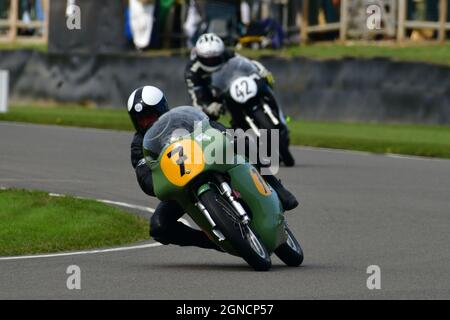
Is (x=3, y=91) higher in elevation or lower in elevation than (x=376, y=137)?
higher

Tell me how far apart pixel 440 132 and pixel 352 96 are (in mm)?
1809

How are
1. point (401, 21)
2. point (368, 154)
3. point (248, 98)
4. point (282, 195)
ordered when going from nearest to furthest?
1. point (282, 195)
2. point (248, 98)
3. point (368, 154)
4. point (401, 21)

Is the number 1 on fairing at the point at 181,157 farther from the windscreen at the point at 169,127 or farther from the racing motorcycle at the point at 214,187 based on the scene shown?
the windscreen at the point at 169,127

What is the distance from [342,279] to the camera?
9750 millimetres

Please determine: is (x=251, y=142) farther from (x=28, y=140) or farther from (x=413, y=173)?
(x=28, y=140)

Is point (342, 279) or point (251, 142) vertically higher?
point (251, 142)

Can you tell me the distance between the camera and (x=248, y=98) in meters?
18.8

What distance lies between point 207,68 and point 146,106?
864cm

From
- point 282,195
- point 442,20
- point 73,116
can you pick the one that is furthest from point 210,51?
Result: point 442,20

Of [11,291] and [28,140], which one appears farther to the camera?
[28,140]

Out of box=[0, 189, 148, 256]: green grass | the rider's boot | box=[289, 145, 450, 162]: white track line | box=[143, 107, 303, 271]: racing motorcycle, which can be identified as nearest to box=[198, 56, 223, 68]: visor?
box=[289, 145, 450, 162]: white track line

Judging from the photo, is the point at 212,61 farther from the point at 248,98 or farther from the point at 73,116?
the point at 73,116

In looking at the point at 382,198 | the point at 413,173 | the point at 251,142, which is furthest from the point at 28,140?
the point at 251,142
